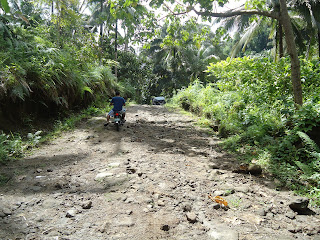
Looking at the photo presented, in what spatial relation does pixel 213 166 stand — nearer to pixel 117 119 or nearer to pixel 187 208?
pixel 187 208

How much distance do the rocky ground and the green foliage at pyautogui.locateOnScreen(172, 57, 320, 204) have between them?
480 millimetres

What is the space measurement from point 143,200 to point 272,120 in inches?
154

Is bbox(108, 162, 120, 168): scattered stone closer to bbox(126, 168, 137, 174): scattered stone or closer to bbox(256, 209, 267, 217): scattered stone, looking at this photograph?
bbox(126, 168, 137, 174): scattered stone

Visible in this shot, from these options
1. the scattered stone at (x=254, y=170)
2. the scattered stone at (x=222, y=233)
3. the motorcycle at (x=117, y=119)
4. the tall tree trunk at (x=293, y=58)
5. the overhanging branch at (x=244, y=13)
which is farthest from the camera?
the motorcycle at (x=117, y=119)

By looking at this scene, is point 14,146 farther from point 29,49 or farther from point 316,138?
point 316,138

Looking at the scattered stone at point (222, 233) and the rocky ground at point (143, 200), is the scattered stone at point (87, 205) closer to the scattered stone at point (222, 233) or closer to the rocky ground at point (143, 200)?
the rocky ground at point (143, 200)

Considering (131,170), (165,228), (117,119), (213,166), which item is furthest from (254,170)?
(117,119)

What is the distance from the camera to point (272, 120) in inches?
213

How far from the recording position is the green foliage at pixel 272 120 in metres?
3.84

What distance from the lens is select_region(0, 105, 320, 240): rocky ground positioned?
2.29 metres

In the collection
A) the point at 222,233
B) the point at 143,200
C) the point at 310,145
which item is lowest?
the point at 143,200

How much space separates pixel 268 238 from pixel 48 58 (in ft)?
25.2

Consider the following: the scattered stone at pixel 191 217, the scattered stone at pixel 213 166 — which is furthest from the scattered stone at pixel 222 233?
the scattered stone at pixel 213 166

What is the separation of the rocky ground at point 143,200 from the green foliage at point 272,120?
0.48 m
